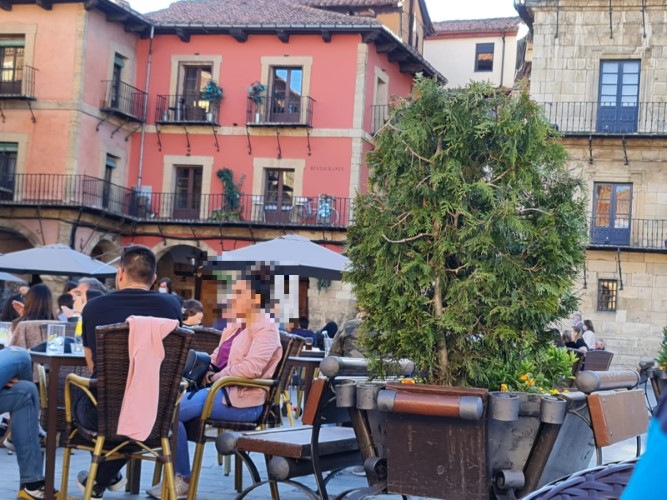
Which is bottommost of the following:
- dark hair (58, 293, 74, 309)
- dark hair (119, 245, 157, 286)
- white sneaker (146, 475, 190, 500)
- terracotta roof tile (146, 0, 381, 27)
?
white sneaker (146, 475, 190, 500)

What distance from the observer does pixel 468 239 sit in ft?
14.8

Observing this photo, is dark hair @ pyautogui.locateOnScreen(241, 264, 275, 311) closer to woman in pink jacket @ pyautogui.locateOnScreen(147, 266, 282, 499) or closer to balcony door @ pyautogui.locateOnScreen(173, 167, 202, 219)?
woman in pink jacket @ pyautogui.locateOnScreen(147, 266, 282, 499)

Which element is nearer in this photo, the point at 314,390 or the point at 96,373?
the point at 314,390

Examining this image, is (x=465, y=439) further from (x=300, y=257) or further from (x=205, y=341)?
(x=300, y=257)

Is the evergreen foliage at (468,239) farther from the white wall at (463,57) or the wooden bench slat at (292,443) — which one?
the white wall at (463,57)

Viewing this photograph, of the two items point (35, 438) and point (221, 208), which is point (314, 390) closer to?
point (35, 438)

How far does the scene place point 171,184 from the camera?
109 feet

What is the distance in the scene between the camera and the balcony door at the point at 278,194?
32.0 m

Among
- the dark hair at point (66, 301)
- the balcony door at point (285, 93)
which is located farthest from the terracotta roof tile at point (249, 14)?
the dark hair at point (66, 301)

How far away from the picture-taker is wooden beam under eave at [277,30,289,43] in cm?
3269

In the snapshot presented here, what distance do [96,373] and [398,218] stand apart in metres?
1.63

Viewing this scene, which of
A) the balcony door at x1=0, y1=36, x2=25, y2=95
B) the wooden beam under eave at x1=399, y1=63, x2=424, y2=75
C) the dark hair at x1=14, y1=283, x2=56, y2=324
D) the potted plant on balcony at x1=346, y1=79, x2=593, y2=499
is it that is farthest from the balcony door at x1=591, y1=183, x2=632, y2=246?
the potted plant on balcony at x1=346, y1=79, x2=593, y2=499

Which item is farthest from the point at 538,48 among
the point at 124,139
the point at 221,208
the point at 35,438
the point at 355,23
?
the point at 35,438

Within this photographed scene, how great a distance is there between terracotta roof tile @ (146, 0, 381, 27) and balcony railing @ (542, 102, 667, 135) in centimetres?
641
